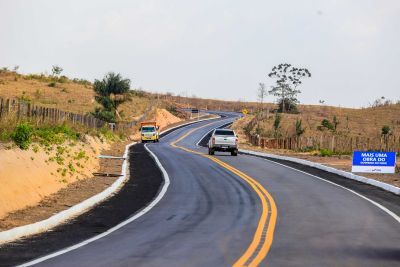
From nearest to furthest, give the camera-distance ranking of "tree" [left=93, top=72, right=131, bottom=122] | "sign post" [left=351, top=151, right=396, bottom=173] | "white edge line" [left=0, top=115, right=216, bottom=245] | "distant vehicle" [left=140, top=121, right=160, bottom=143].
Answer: "white edge line" [left=0, top=115, right=216, bottom=245] < "sign post" [left=351, top=151, right=396, bottom=173] < "distant vehicle" [left=140, top=121, right=160, bottom=143] < "tree" [left=93, top=72, right=131, bottom=122]

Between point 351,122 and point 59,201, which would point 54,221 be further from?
point 351,122

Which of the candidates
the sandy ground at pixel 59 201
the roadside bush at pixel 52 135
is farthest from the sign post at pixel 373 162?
the roadside bush at pixel 52 135

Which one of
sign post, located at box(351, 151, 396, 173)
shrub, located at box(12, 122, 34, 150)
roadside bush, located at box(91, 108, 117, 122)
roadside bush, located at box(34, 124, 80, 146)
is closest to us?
shrub, located at box(12, 122, 34, 150)

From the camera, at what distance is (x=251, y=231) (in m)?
14.1

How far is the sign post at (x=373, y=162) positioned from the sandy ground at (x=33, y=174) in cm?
1399

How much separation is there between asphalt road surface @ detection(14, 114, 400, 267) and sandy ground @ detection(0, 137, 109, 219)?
3.67m

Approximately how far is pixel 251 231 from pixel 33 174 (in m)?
9.11

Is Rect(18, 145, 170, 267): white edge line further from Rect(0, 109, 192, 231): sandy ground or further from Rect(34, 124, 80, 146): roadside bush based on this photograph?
Rect(34, 124, 80, 146): roadside bush

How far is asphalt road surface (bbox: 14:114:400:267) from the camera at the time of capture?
420 inches

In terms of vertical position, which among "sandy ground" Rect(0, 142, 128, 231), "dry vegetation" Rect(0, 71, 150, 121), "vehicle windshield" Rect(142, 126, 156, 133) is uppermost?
"dry vegetation" Rect(0, 71, 150, 121)

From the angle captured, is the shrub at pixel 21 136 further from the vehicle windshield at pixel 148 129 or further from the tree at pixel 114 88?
the tree at pixel 114 88

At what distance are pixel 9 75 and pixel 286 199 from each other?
118290mm

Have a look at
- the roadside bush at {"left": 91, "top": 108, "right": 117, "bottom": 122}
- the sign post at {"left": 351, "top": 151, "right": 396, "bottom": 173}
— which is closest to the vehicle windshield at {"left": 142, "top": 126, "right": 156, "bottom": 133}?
the roadside bush at {"left": 91, "top": 108, "right": 117, "bottom": 122}

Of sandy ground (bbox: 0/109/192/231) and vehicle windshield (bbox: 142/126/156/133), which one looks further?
vehicle windshield (bbox: 142/126/156/133)
